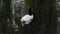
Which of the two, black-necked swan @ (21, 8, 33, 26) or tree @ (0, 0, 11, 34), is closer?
black-necked swan @ (21, 8, 33, 26)

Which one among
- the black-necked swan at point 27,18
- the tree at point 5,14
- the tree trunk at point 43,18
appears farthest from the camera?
the tree at point 5,14

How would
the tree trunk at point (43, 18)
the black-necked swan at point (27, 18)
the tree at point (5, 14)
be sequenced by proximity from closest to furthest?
the tree trunk at point (43, 18) → the black-necked swan at point (27, 18) → the tree at point (5, 14)

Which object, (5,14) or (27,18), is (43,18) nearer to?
(27,18)

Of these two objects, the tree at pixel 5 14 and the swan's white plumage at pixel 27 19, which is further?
the tree at pixel 5 14

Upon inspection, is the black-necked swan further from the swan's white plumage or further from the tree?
the tree

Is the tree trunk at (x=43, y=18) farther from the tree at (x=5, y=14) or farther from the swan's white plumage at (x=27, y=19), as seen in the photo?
the tree at (x=5, y=14)

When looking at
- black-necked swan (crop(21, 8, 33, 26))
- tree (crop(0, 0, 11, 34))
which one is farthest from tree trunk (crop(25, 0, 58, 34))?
tree (crop(0, 0, 11, 34))

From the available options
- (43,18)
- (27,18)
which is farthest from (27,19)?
(43,18)

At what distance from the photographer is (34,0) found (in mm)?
2770

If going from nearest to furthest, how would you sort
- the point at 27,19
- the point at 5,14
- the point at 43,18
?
the point at 43,18
the point at 27,19
the point at 5,14

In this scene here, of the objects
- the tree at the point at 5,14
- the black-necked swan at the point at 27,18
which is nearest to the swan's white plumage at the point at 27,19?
the black-necked swan at the point at 27,18

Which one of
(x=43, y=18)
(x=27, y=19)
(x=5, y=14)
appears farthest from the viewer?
(x=5, y=14)

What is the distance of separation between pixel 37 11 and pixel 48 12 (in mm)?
142

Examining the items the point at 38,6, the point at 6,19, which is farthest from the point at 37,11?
the point at 6,19
